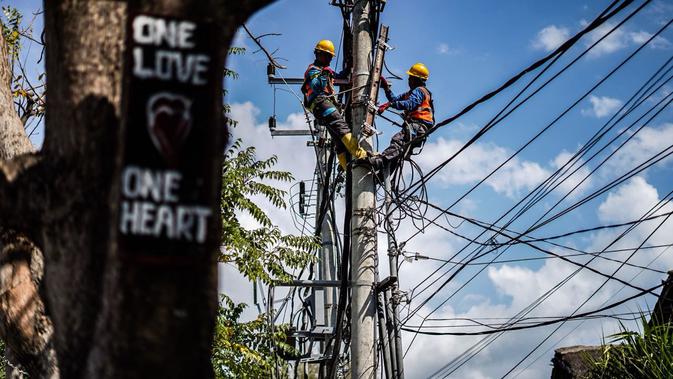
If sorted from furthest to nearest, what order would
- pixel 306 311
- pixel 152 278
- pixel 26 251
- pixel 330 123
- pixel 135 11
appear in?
1. pixel 306 311
2. pixel 330 123
3. pixel 26 251
4. pixel 135 11
5. pixel 152 278

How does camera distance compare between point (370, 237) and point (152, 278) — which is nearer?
point (152, 278)

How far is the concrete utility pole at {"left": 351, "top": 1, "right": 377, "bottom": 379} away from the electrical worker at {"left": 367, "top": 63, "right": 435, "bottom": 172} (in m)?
0.41

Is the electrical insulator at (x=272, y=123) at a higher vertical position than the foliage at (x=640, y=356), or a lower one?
higher

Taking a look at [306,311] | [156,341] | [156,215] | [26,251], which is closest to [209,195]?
[156,215]

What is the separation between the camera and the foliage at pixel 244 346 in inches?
439

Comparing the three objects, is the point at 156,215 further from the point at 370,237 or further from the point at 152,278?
the point at 370,237

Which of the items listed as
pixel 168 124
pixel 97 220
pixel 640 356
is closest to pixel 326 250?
pixel 640 356

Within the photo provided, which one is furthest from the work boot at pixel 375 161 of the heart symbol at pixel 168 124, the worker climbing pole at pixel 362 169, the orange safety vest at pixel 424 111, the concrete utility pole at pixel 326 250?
the heart symbol at pixel 168 124

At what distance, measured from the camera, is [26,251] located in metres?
4.83

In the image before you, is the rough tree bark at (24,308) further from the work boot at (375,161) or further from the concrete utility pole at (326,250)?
the concrete utility pole at (326,250)

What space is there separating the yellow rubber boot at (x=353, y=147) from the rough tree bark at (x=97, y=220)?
22.8 ft

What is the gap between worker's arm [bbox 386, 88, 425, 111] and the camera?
1168 centimetres

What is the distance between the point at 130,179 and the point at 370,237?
24.1ft

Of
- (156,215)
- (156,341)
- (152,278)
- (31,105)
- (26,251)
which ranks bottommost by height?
(156,341)
